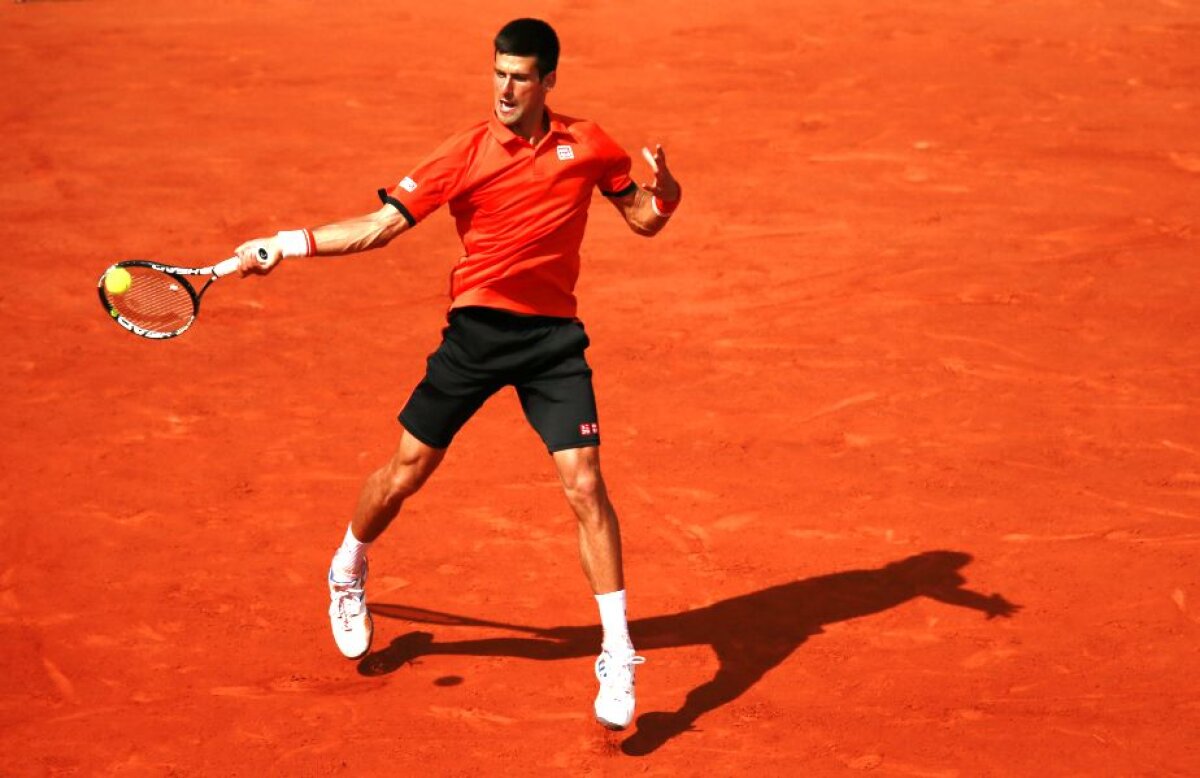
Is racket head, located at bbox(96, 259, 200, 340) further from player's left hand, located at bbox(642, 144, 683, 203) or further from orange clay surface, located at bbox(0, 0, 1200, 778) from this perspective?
player's left hand, located at bbox(642, 144, 683, 203)

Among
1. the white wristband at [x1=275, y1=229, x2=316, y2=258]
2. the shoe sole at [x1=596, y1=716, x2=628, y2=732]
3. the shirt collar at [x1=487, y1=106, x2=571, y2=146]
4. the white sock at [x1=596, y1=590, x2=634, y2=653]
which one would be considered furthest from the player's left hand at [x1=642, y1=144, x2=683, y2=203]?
the shoe sole at [x1=596, y1=716, x2=628, y2=732]

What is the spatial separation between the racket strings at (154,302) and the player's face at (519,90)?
1561mm

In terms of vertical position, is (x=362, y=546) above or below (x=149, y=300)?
below

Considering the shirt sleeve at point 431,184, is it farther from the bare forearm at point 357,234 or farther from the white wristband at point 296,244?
the white wristband at point 296,244

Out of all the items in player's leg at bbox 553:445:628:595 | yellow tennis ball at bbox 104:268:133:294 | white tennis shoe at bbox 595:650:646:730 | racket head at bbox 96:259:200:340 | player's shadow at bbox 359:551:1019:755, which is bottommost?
player's shadow at bbox 359:551:1019:755

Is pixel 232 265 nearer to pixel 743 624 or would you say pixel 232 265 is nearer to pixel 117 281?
pixel 117 281

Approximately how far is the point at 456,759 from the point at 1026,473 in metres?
3.82

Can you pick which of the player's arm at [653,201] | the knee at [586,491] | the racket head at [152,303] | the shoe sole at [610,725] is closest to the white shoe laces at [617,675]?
the shoe sole at [610,725]

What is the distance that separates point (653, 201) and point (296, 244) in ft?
4.76

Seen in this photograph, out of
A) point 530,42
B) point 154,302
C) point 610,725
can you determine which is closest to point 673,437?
point 610,725

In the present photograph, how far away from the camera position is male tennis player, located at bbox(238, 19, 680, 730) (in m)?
6.34

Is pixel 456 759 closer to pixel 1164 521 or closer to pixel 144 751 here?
pixel 144 751

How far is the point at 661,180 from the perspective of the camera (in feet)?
21.4

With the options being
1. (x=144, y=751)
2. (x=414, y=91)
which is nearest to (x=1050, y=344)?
(x=144, y=751)
